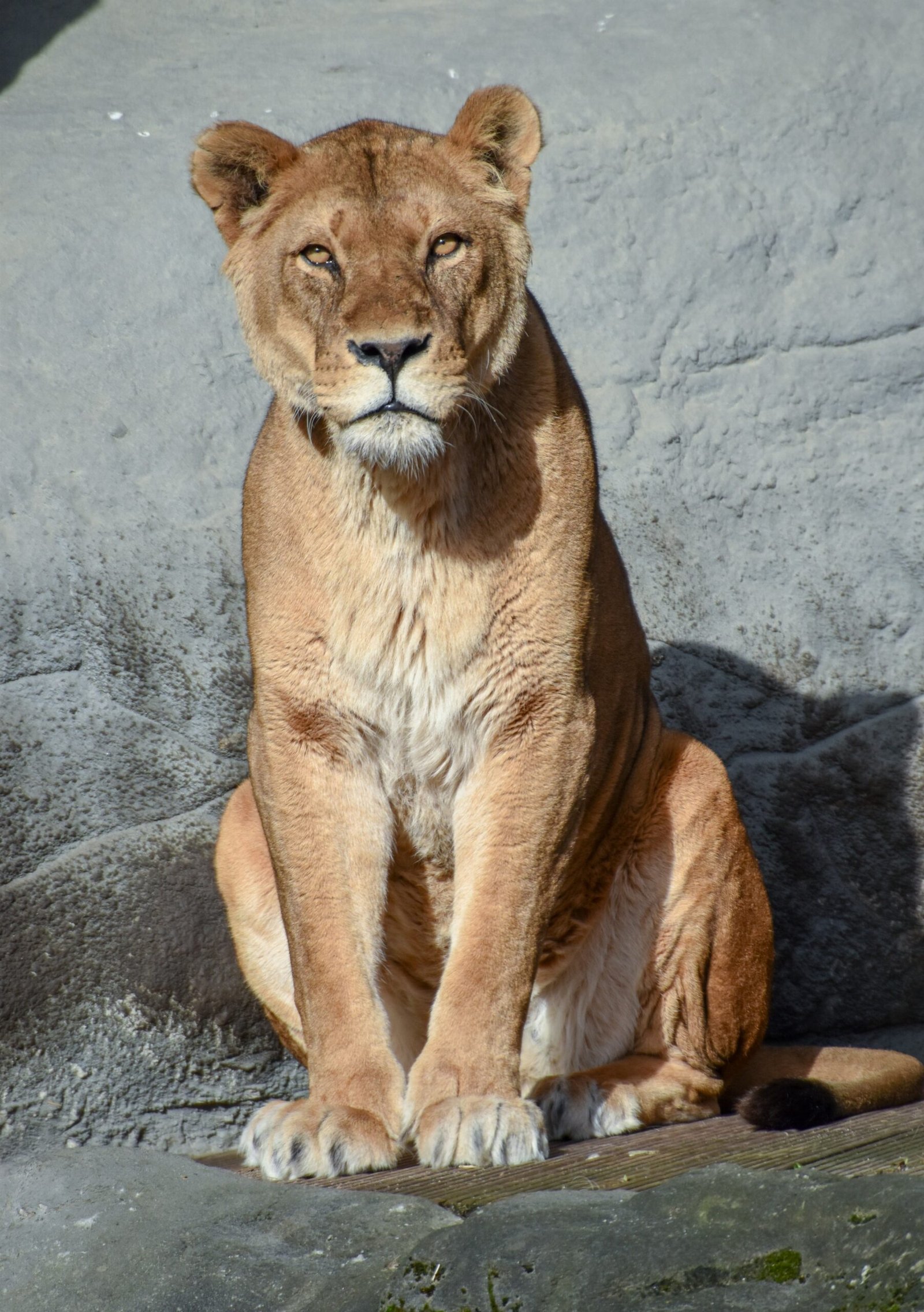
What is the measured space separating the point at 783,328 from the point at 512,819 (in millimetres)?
2588

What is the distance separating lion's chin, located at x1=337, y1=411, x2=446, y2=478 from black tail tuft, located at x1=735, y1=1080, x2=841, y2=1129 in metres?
1.51

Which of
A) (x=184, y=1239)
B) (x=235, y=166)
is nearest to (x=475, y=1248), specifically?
(x=184, y=1239)

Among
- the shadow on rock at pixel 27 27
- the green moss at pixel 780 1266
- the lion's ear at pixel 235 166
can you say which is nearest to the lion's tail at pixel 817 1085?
the green moss at pixel 780 1266

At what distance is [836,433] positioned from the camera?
4949 mm

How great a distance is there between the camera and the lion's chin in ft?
9.46

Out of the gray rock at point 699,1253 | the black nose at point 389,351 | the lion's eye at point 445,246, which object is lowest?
the gray rock at point 699,1253

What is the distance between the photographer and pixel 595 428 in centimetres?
485

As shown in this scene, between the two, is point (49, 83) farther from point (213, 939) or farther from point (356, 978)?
point (356, 978)

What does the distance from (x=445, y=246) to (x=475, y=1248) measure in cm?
201

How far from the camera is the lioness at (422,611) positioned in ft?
9.53

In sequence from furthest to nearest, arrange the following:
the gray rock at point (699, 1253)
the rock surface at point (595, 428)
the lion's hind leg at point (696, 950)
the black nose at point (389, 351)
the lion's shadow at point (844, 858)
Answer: the lion's shadow at point (844, 858) → the rock surface at point (595, 428) → the lion's hind leg at point (696, 950) → the black nose at point (389, 351) → the gray rock at point (699, 1253)

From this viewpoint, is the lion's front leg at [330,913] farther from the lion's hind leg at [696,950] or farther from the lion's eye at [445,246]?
the lion's eye at [445,246]

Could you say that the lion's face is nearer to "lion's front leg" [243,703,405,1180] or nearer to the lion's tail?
"lion's front leg" [243,703,405,1180]

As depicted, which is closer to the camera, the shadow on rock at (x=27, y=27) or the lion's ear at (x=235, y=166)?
the lion's ear at (x=235, y=166)
